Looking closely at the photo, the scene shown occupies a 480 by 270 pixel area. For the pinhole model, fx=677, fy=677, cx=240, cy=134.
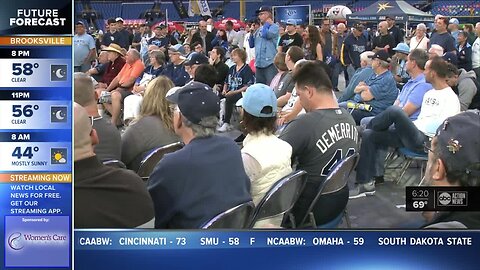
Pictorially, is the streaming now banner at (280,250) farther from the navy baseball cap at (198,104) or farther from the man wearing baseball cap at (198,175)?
the navy baseball cap at (198,104)

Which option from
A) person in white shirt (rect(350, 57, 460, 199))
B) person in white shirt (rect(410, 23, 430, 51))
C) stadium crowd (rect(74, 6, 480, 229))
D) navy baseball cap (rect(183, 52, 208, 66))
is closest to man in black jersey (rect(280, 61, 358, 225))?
stadium crowd (rect(74, 6, 480, 229))

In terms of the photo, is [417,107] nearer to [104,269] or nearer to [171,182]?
[171,182]

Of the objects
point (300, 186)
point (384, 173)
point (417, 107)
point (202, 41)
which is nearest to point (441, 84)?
point (417, 107)

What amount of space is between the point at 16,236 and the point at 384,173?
5.03ft

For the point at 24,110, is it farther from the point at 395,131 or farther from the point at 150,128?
the point at 395,131

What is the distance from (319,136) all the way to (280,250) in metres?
0.93

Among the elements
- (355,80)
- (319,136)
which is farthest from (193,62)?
(319,136)

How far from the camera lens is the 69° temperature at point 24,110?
31.4 inches

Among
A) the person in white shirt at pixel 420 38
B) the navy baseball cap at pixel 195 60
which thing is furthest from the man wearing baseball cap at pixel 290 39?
the person in white shirt at pixel 420 38

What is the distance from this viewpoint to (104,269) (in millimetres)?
850

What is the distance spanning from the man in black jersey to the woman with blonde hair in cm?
33

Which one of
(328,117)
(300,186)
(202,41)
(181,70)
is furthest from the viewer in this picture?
(202,41)

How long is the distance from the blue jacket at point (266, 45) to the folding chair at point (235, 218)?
11.8 ft

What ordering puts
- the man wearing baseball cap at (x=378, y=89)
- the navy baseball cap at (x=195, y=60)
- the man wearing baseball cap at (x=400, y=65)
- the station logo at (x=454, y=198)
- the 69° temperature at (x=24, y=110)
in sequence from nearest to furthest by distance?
the 69° temperature at (x=24, y=110)
the station logo at (x=454, y=198)
the man wearing baseball cap at (x=378, y=89)
the man wearing baseball cap at (x=400, y=65)
the navy baseball cap at (x=195, y=60)
